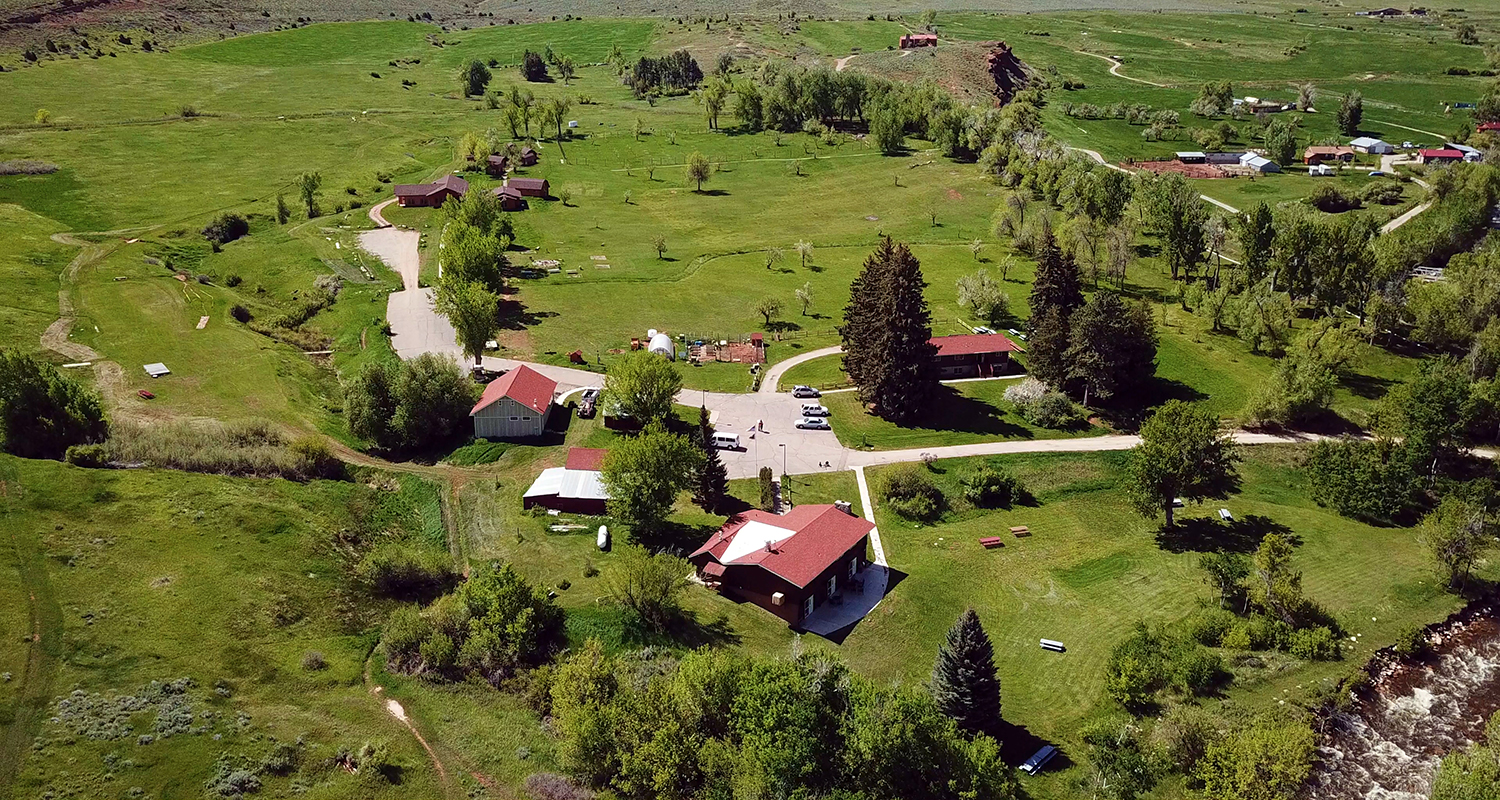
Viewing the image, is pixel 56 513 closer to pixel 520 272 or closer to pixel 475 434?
pixel 475 434

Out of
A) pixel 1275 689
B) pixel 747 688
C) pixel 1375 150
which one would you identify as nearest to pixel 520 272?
pixel 747 688

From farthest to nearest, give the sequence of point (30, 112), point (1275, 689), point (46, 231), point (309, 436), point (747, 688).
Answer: point (30, 112), point (46, 231), point (309, 436), point (1275, 689), point (747, 688)

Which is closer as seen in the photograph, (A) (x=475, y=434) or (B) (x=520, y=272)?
(A) (x=475, y=434)

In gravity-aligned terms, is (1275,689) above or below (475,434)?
below

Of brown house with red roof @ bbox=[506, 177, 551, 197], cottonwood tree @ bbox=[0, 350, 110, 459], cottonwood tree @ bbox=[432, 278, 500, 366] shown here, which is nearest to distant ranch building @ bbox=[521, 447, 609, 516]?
cottonwood tree @ bbox=[432, 278, 500, 366]

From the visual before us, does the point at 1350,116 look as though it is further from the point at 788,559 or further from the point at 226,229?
the point at 226,229

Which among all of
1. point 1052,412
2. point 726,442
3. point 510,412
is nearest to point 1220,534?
point 1052,412
